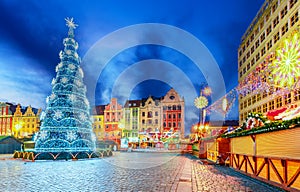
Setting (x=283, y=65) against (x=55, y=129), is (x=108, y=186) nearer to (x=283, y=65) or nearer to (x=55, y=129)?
(x=283, y=65)

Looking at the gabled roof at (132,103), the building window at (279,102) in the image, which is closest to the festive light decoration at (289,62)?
the building window at (279,102)

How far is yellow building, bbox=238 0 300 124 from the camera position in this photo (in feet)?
87.6

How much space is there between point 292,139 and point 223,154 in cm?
1177

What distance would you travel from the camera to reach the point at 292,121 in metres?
8.73

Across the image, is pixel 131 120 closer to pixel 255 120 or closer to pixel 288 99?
pixel 288 99

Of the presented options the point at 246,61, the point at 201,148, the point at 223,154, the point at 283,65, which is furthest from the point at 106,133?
the point at 283,65

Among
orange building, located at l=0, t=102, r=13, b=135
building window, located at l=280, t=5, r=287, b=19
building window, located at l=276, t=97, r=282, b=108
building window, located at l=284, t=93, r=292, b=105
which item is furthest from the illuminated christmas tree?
orange building, located at l=0, t=102, r=13, b=135

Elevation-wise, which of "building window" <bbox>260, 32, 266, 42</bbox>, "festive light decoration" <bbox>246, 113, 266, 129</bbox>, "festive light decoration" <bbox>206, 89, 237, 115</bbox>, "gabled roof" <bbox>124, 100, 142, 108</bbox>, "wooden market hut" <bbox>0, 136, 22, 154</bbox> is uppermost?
"building window" <bbox>260, 32, 266, 42</bbox>

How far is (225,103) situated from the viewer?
23969mm

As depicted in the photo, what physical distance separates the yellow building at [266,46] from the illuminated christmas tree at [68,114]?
627 inches

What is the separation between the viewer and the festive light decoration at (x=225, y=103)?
71.1ft

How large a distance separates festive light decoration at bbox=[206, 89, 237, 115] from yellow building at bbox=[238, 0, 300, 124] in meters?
1.41

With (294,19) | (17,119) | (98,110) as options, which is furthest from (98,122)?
(294,19)

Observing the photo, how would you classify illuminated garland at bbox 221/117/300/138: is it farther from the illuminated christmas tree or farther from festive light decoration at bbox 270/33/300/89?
the illuminated christmas tree
